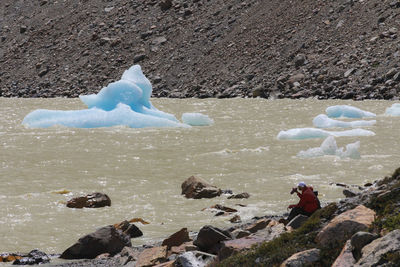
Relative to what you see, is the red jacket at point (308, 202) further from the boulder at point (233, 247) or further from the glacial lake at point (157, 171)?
the boulder at point (233, 247)

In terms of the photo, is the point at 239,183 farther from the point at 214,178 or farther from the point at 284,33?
the point at 284,33

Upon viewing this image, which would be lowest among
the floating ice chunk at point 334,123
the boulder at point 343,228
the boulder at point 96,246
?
the boulder at point 96,246

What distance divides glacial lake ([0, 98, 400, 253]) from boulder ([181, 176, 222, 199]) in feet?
0.77

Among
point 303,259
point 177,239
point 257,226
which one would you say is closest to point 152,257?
point 177,239

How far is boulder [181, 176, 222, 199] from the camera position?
1560cm

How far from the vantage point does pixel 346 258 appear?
6742 millimetres

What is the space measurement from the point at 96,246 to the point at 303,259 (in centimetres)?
476

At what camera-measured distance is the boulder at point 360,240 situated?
6.79m

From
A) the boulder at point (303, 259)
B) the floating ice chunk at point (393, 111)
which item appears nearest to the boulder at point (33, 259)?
the boulder at point (303, 259)

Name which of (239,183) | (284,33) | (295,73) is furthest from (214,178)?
(284,33)

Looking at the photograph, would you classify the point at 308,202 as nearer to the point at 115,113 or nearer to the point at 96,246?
the point at 96,246

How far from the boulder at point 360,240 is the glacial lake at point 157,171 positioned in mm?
5653

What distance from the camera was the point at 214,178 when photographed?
18.3 meters

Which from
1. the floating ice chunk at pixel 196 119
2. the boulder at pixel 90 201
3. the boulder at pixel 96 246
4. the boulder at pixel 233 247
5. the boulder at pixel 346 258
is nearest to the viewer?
the boulder at pixel 346 258
